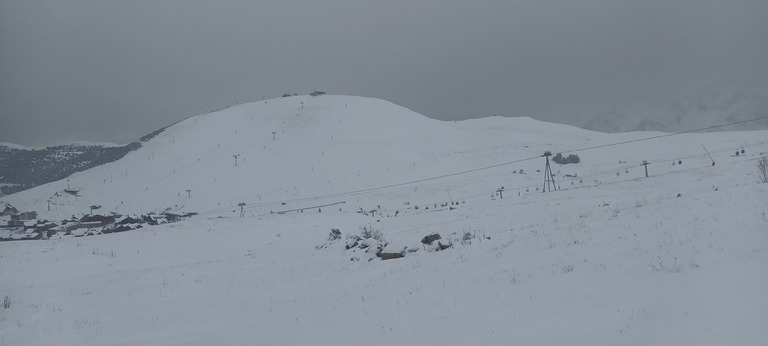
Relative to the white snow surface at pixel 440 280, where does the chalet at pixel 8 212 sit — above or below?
above

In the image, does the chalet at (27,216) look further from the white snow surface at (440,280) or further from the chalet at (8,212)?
the white snow surface at (440,280)

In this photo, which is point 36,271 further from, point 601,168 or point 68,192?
point 68,192

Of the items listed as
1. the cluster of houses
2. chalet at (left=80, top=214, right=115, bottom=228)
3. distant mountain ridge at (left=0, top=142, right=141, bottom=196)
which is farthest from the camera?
distant mountain ridge at (left=0, top=142, right=141, bottom=196)

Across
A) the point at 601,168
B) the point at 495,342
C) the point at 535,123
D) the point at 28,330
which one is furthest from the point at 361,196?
the point at 535,123

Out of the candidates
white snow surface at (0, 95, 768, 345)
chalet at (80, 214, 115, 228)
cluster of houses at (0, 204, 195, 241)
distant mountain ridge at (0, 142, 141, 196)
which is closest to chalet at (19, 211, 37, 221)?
cluster of houses at (0, 204, 195, 241)

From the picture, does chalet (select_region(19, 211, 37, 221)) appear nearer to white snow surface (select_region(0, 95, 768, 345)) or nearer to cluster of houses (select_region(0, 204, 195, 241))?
cluster of houses (select_region(0, 204, 195, 241))

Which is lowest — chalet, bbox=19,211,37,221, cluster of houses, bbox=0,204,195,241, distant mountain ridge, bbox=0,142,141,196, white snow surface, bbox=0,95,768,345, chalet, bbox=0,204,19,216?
white snow surface, bbox=0,95,768,345

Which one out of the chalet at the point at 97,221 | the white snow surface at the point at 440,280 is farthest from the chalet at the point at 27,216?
the white snow surface at the point at 440,280

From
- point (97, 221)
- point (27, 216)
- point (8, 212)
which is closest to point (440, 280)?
point (97, 221)

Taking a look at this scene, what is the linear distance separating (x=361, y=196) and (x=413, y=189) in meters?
6.98

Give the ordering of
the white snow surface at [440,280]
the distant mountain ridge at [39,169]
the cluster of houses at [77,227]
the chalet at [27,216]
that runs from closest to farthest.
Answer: the white snow surface at [440,280]
the cluster of houses at [77,227]
the chalet at [27,216]
the distant mountain ridge at [39,169]

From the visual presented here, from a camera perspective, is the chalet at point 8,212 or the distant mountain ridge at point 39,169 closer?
the chalet at point 8,212

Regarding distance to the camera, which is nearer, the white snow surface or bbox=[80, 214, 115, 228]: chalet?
the white snow surface

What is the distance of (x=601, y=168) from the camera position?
61406mm
